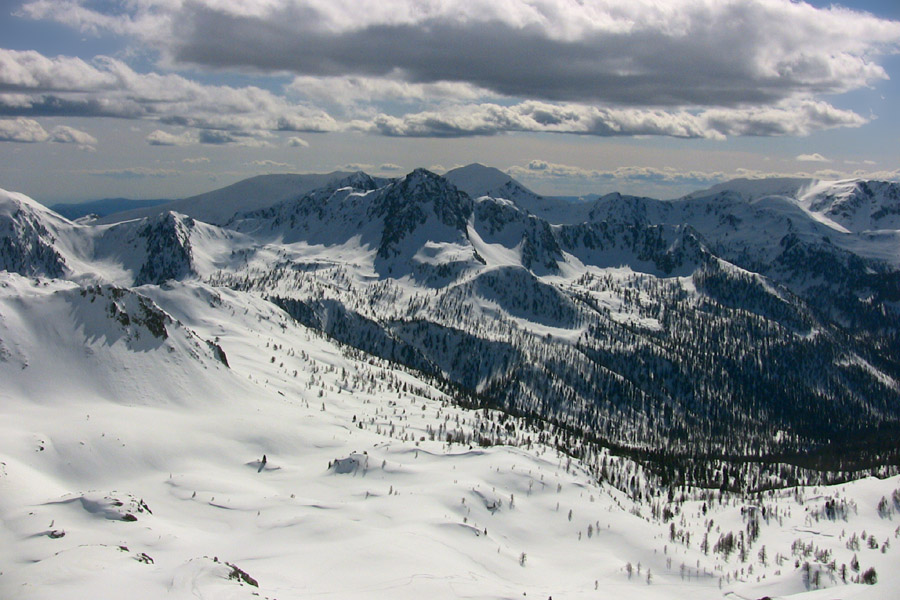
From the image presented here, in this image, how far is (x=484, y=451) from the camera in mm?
170625

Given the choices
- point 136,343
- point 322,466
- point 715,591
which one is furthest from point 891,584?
point 136,343

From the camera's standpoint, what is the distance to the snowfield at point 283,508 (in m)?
88.6

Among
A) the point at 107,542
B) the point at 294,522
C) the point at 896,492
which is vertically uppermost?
the point at 107,542

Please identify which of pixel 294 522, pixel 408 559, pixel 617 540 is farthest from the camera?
pixel 617 540

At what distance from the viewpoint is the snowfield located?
88.6 meters

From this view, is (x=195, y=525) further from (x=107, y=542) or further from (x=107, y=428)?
(x=107, y=428)

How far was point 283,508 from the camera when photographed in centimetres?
11944

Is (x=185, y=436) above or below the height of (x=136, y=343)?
below

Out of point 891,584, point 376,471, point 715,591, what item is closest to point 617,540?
point 715,591

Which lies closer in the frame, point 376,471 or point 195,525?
point 195,525

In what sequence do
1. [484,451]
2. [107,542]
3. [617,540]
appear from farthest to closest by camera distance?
[484,451] < [617,540] < [107,542]

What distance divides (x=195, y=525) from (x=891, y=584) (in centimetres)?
11951

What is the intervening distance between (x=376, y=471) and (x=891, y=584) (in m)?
102

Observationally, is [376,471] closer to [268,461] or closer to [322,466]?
[322,466]
